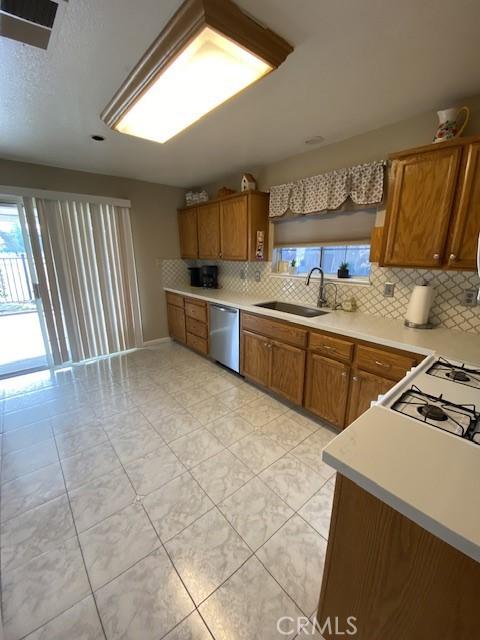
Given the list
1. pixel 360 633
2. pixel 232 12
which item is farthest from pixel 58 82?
pixel 360 633

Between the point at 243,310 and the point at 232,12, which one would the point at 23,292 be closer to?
the point at 243,310

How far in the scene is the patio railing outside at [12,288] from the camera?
14.3 feet

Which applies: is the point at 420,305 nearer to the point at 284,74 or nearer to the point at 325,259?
the point at 325,259

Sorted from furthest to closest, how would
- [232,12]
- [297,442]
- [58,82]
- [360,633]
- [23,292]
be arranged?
[23,292] → [297,442] → [58,82] → [232,12] → [360,633]

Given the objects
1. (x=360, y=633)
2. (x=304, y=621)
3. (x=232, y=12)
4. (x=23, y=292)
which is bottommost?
(x=304, y=621)

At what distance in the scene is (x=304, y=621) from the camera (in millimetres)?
1103

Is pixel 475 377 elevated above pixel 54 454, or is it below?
above

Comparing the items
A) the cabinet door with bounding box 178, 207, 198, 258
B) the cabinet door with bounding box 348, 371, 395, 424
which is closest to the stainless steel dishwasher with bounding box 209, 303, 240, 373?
the cabinet door with bounding box 178, 207, 198, 258

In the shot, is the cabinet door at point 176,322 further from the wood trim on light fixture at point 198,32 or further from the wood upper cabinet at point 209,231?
the wood trim on light fixture at point 198,32

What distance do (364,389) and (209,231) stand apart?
2.75 metres

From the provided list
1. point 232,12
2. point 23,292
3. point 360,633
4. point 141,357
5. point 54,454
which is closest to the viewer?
point 360,633

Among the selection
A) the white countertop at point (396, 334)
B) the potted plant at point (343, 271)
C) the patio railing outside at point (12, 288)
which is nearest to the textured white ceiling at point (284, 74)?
the potted plant at point (343, 271)

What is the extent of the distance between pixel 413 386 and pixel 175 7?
1895 mm

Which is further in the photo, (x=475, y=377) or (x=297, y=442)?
(x=297, y=442)
